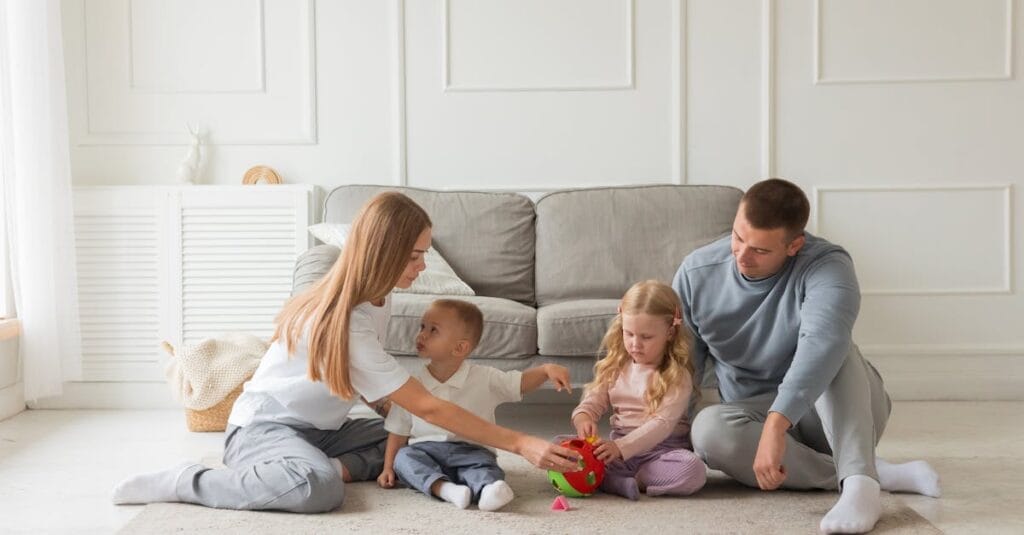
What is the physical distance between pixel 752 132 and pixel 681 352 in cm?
186

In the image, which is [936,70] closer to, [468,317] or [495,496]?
[468,317]

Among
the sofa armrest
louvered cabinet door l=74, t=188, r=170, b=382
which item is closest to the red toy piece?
the sofa armrest

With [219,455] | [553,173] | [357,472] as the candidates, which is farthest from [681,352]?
[553,173]

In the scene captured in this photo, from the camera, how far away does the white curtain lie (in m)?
3.76

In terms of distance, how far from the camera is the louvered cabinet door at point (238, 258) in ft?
13.5

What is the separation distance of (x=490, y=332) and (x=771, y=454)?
137 centimetres

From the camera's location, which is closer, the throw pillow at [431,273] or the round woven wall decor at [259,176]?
the throw pillow at [431,273]

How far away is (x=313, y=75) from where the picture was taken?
170 inches

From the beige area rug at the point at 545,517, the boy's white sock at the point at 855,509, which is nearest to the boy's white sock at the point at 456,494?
the beige area rug at the point at 545,517

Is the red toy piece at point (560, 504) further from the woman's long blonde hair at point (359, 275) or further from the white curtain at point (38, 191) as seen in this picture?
the white curtain at point (38, 191)

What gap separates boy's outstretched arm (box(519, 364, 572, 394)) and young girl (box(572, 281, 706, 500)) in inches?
3.8

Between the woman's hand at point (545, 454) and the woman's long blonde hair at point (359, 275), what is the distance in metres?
0.43

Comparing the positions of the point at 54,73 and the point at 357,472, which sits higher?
the point at 54,73

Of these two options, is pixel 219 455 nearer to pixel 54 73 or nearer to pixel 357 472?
pixel 357 472
